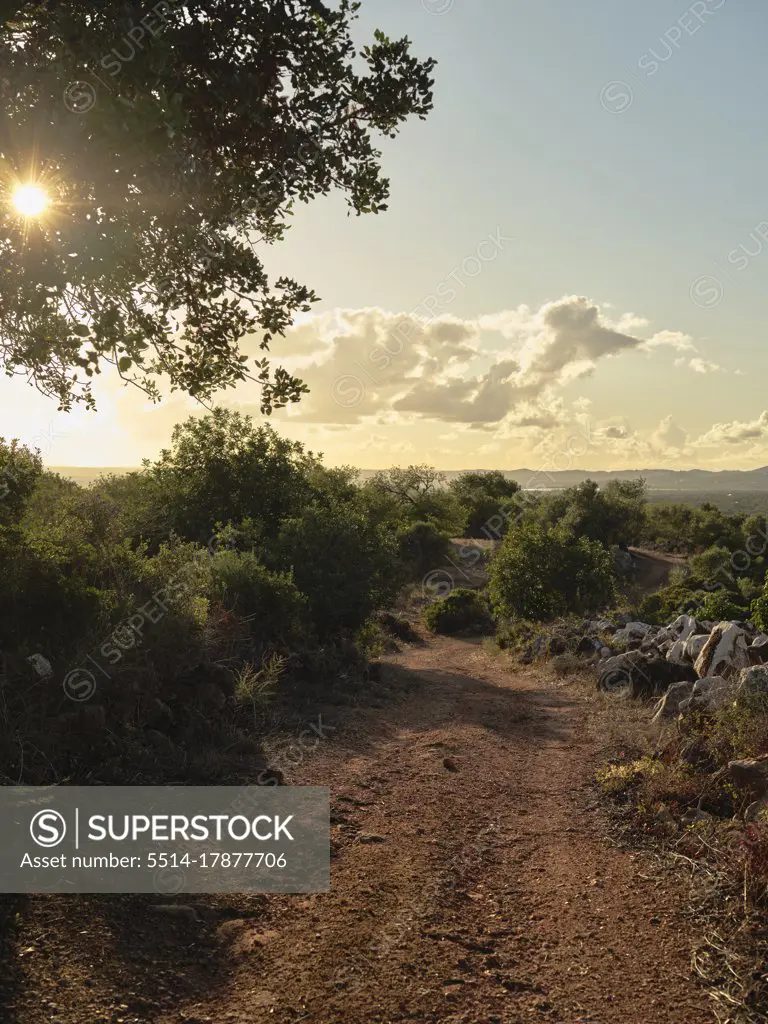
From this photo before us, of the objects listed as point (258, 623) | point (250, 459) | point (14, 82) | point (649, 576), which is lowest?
point (649, 576)

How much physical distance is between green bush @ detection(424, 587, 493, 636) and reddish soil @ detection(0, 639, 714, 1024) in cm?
2118

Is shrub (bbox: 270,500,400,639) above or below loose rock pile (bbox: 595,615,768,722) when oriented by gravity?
above

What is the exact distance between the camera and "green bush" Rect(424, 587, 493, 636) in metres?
30.1

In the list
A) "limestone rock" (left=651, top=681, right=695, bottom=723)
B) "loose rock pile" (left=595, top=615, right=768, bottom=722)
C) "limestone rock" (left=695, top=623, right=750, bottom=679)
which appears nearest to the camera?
Result: "loose rock pile" (left=595, top=615, right=768, bottom=722)

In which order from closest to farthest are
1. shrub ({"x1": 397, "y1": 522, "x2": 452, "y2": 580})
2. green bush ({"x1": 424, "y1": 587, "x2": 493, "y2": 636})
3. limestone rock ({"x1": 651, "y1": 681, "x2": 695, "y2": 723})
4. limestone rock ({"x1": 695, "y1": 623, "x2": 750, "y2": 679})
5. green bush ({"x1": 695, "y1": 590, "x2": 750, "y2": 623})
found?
1. limestone rock ({"x1": 651, "y1": 681, "x2": 695, "y2": 723})
2. limestone rock ({"x1": 695, "y1": 623, "x2": 750, "y2": 679})
3. green bush ({"x1": 695, "y1": 590, "x2": 750, "y2": 623})
4. green bush ({"x1": 424, "y1": 587, "x2": 493, "y2": 636})
5. shrub ({"x1": 397, "y1": 522, "x2": 452, "y2": 580})

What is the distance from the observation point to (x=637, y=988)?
4.83 m

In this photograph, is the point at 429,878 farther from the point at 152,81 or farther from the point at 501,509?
the point at 501,509

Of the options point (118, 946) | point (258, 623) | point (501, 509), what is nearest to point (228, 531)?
point (258, 623)

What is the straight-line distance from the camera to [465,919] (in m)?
5.74

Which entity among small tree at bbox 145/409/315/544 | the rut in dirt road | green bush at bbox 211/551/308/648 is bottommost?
the rut in dirt road

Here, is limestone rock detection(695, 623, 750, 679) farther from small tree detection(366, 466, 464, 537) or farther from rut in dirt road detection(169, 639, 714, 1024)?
small tree detection(366, 466, 464, 537)

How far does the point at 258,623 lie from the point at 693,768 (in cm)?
882

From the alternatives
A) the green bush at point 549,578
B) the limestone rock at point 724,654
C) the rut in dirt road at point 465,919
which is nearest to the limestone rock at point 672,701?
the limestone rock at point 724,654

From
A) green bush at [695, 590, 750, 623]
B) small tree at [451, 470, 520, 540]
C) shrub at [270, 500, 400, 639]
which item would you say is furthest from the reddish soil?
small tree at [451, 470, 520, 540]
